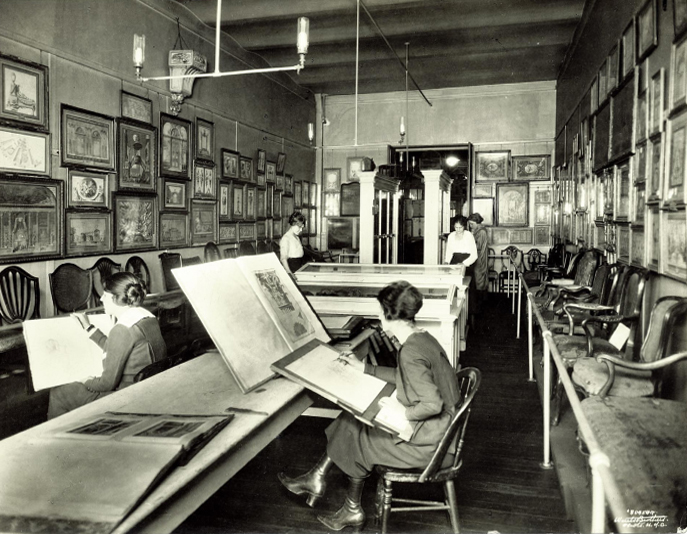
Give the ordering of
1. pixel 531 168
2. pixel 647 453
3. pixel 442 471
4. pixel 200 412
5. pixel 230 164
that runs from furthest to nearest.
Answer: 1. pixel 531 168
2. pixel 230 164
3. pixel 442 471
4. pixel 647 453
5. pixel 200 412

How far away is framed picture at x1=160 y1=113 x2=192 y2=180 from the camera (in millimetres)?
7789

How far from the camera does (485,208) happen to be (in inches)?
527

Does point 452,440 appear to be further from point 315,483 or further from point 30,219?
point 30,219

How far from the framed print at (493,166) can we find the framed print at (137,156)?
26.7 feet

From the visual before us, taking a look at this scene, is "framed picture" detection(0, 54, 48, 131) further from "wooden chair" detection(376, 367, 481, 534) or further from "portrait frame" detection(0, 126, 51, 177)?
"wooden chair" detection(376, 367, 481, 534)

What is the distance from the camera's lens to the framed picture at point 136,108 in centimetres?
698

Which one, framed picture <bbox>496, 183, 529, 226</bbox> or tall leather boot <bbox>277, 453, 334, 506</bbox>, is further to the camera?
framed picture <bbox>496, 183, 529, 226</bbox>

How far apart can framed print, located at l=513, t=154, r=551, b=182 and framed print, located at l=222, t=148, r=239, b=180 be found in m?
6.66

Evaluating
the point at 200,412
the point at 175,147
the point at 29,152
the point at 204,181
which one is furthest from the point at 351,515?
the point at 204,181

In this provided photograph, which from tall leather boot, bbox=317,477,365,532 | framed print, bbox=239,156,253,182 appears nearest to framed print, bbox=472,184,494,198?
framed print, bbox=239,156,253,182

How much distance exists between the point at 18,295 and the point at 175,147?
3.38 m

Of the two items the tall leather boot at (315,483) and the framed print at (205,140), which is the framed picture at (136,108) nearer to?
the framed print at (205,140)

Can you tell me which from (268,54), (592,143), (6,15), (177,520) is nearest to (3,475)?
(177,520)

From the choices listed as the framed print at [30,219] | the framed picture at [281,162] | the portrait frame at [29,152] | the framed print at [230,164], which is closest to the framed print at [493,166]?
the framed picture at [281,162]
